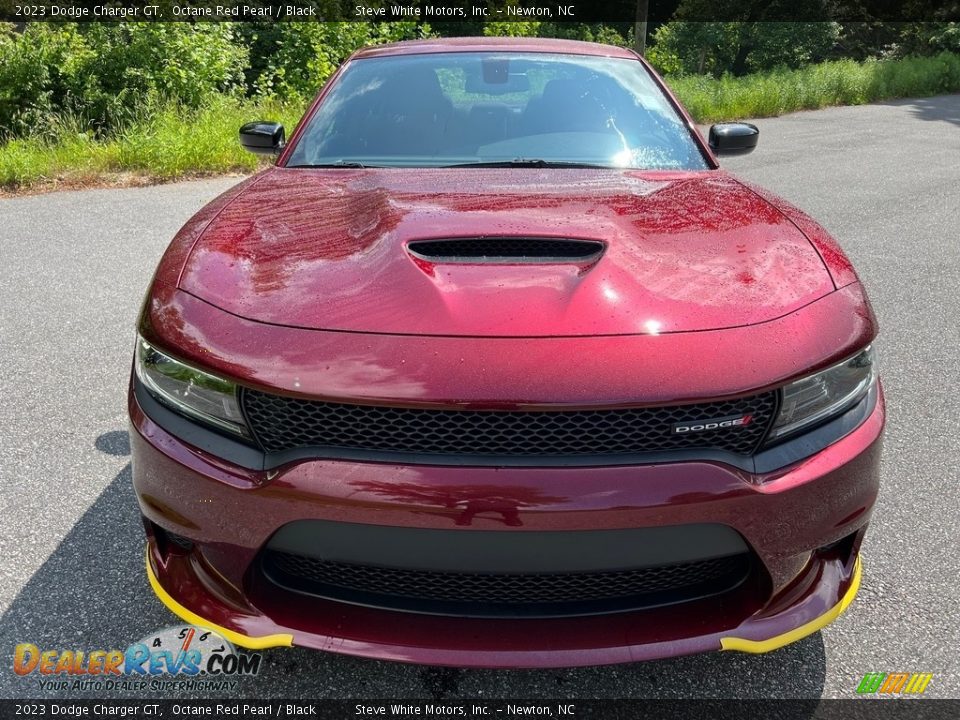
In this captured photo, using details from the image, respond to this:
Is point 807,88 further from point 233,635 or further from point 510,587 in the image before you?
point 233,635

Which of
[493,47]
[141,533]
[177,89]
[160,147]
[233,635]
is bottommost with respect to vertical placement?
[141,533]

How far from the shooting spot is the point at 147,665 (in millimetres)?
1905

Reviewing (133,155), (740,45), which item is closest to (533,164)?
(133,155)

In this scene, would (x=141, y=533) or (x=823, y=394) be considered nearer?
(x=823, y=394)

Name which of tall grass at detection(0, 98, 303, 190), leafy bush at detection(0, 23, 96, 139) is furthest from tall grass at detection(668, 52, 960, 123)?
leafy bush at detection(0, 23, 96, 139)

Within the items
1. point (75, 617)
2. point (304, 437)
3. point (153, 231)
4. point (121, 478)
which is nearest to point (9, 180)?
point (153, 231)

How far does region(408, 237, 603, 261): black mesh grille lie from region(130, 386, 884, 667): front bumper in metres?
0.56

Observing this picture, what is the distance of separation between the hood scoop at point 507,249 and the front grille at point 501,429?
17.8 inches

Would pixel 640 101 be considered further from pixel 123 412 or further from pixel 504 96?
pixel 123 412

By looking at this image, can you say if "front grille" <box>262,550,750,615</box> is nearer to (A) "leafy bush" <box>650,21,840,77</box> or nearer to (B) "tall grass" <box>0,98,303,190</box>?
(B) "tall grass" <box>0,98,303,190</box>

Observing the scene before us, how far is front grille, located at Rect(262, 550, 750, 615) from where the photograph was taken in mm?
1527

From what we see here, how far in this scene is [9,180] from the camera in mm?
7551

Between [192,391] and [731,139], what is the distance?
98.8 inches

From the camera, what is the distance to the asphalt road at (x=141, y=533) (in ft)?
6.11
